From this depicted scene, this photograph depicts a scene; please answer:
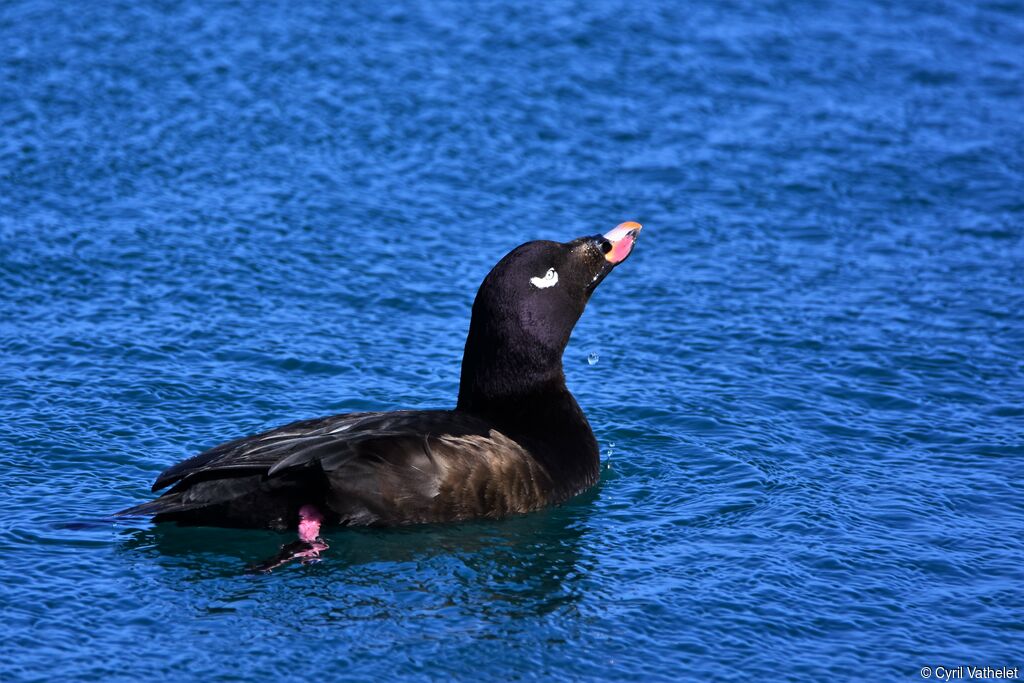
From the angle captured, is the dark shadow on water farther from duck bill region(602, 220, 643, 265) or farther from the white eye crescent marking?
duck bill region(602, 220, 643, 265)

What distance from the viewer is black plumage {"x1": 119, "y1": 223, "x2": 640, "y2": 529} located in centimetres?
734

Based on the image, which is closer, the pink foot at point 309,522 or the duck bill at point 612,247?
the pink foot at point 309,522

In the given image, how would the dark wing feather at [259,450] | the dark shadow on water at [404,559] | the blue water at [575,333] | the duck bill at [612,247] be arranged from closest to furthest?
the blue water at [575,333]
the dark shadow on water at [404,559]
the dark wing feather at [259,450]
the duck bill at [612,247]

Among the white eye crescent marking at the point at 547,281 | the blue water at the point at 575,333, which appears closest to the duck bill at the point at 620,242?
the white eye crescent marking at the point at 547,281

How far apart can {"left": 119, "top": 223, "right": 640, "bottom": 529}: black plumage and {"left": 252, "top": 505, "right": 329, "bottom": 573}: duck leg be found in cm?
4

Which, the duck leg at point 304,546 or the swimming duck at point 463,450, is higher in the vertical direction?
the swimming duck at point 463,450

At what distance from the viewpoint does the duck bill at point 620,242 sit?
29.0ft

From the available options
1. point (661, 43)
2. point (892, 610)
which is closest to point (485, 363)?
point (892, 610)

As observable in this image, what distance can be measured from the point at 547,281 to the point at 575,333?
2.57 m

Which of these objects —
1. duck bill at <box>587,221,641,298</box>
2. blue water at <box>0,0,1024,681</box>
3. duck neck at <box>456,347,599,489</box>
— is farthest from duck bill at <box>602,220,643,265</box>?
blue water at <box>0,0,1024,681</box>

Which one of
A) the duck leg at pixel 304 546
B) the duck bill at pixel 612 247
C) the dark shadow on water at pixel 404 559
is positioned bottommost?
the dark shadow on water at pixel 404 559

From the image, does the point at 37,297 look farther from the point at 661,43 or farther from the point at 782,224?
the point at 661,43

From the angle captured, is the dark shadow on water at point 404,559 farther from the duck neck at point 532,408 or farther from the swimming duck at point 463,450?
the duck neck at point 532,408

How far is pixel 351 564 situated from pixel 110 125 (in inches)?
313
